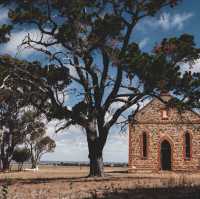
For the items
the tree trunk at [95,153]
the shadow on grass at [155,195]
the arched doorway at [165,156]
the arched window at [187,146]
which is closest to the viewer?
the shadow on grass at [155,195]

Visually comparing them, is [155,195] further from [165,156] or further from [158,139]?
[165,156]

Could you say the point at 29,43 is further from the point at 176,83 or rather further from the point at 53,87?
the point at 176,83

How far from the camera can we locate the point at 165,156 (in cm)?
4941

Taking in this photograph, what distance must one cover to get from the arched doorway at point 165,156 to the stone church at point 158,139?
158 mm

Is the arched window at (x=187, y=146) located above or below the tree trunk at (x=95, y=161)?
above

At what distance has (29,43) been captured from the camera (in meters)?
30.7

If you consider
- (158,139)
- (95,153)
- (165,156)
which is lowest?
(95,153)

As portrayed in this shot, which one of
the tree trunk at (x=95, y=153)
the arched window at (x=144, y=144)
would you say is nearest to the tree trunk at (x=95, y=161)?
the tree trunk at (x=95, y=153)

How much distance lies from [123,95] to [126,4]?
5.51 metres

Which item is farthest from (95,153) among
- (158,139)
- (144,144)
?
(158,139)

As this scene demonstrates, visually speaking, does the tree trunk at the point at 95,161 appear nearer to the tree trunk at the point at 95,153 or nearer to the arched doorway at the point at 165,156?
the tree trunk at the point at 95,153

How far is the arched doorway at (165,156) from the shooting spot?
1927 inches

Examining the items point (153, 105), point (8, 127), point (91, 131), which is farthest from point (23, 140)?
point (91, 131)

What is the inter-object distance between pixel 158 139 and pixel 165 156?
2.06m
